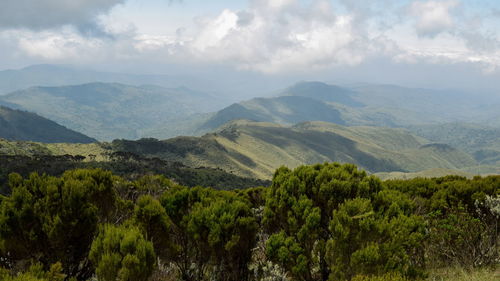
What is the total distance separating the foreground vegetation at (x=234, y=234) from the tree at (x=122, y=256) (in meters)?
0.02

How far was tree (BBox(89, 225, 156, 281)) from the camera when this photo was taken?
→ 694 cm

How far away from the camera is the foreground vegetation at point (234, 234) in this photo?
26.2ft

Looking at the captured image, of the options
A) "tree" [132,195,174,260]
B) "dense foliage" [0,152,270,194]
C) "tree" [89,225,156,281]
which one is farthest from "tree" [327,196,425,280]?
"dense foliage" [0,152,270,194]

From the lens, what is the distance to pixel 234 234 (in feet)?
31.3

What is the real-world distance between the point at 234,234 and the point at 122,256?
3.27 metres

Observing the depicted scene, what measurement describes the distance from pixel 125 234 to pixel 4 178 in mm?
98690

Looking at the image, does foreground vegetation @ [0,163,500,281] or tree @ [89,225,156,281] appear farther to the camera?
foreground vegetation @ [0,163,500,281]

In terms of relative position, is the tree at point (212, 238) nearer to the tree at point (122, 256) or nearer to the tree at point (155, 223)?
the tree at point (155, 223)

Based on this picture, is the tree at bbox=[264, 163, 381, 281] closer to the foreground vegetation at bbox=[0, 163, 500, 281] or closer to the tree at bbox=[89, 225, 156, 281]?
the foreground vegetation at bbox=[0, 163, 500, 281]

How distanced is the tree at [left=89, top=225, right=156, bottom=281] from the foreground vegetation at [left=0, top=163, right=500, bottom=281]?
22 mm

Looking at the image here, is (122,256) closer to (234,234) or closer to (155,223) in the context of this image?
(155,223)

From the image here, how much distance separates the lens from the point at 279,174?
37.4ft

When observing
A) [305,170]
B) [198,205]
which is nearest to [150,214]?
[198,205]

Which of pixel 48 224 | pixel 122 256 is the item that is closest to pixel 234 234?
pixel 122 256
